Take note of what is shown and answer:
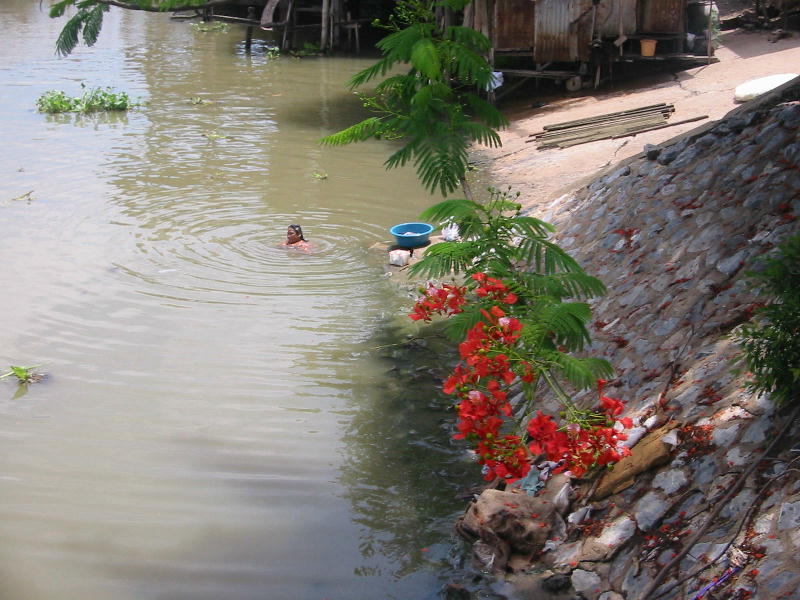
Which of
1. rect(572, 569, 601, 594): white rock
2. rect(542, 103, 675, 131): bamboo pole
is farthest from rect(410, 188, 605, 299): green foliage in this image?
rect(542, 103, 675, 131): bamboo pole

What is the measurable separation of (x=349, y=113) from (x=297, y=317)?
11569 millimetres

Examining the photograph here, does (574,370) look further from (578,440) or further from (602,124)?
(602,124)

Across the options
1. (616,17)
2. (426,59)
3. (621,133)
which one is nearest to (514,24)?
(616,17)

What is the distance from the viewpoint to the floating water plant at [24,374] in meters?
7.95

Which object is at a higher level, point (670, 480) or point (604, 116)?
point (604, 116)

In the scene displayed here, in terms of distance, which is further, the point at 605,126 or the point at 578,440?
the point at 605,126

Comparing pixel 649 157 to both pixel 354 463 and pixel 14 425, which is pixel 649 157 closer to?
pixel 354 463

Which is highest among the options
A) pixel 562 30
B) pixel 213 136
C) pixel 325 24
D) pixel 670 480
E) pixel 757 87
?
pixel 325 24

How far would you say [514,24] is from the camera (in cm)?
1919

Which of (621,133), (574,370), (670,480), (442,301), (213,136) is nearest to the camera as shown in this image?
(574,370)

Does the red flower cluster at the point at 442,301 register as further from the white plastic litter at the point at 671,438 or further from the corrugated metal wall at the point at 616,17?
the corrugated metal wall at the point at 616,17

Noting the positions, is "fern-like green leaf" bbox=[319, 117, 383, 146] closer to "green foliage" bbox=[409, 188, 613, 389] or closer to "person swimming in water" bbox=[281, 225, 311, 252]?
"green foliage" bbox=[409, 188, 613, 389]

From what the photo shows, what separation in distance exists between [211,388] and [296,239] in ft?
12.4

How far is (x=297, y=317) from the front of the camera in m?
9.48
